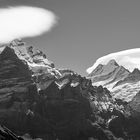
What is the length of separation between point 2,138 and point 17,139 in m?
11.1

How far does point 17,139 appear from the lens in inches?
7830

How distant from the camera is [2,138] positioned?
188 meters
